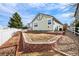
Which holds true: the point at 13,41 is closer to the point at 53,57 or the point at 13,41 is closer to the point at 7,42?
the point at 7,42

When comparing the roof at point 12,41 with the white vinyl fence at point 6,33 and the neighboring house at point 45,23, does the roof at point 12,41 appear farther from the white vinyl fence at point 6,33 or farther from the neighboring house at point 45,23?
the neighboring house at point 45,23

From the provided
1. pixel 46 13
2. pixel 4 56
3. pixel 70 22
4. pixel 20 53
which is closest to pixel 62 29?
pixel 70 22

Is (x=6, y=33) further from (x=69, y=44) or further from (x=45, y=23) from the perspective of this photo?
(x=69, y=44)

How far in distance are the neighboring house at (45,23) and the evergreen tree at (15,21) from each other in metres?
0.13

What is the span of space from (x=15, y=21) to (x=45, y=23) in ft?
1.03

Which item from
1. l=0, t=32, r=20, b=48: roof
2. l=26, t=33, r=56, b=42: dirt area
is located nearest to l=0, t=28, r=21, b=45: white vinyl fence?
l=0, t=32, r=20, b=48: roof

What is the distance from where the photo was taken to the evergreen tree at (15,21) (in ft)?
5.66

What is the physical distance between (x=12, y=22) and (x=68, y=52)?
651mm

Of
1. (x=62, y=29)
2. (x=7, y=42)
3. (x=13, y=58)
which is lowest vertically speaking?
(x=13, y=58)

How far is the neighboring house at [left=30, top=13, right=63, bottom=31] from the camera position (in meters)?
1.75

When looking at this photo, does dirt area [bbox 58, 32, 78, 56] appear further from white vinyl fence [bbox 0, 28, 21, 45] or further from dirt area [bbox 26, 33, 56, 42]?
white vinyl fence [bbox 0, 28, 21, 45]

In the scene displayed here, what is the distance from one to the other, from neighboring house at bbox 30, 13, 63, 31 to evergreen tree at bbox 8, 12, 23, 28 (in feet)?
0.41

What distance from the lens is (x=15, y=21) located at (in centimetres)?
176

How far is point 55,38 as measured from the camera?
1.78 meters
